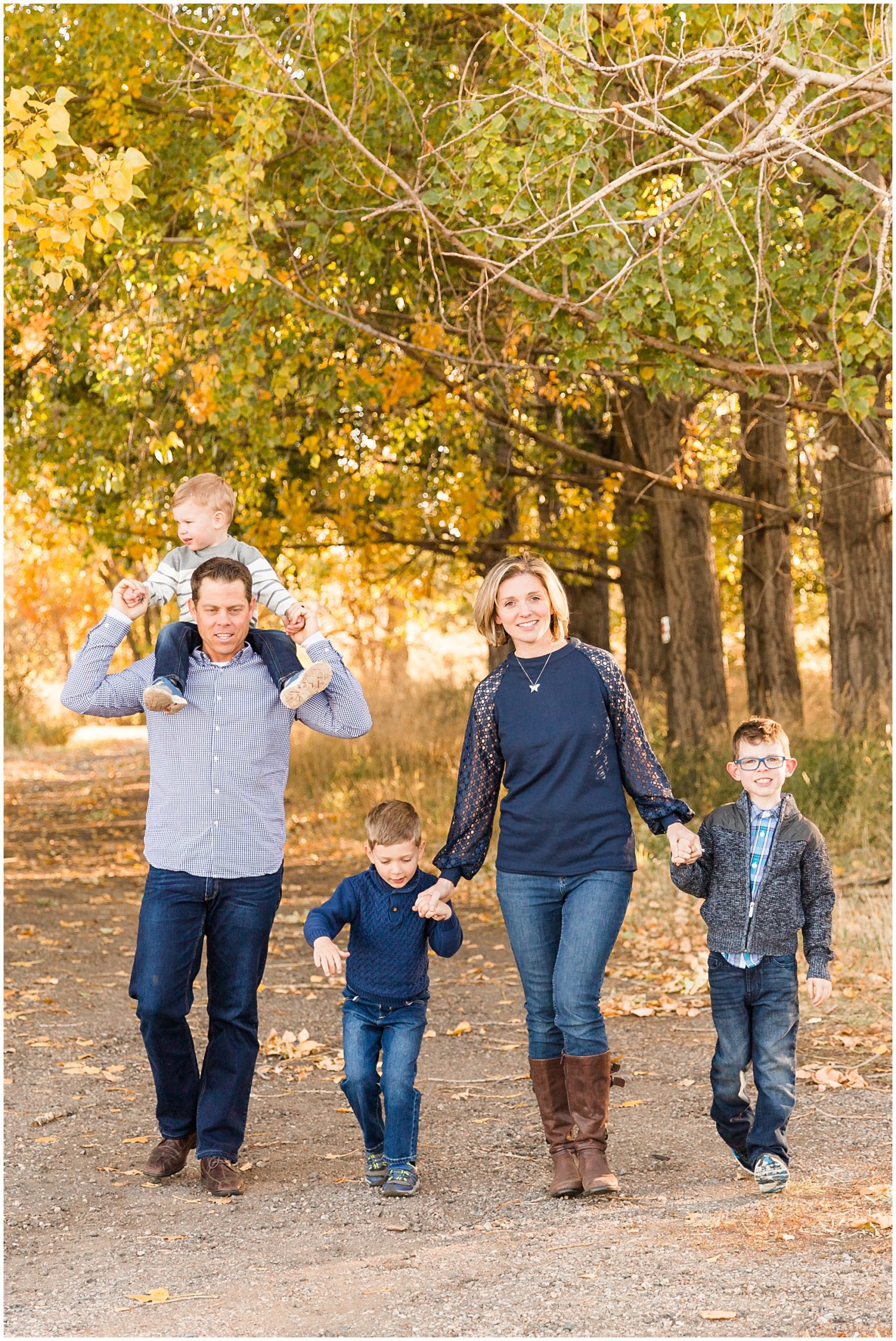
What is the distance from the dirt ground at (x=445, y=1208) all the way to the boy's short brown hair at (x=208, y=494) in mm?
2197

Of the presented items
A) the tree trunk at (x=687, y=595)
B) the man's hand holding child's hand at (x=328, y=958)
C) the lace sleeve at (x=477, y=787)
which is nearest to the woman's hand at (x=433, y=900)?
the lace sleeve at (x=477, y=787)

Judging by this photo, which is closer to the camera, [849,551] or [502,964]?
[502,964]

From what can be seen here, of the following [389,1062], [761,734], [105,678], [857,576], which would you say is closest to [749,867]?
[761,734]

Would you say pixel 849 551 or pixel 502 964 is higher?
pixel 849 551

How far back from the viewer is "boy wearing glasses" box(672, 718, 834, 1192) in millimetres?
4363

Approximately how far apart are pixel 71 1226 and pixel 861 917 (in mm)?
5342

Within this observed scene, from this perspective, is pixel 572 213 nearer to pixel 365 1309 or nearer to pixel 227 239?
pixel 227 239

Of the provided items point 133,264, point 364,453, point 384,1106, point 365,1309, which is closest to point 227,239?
point 133,264

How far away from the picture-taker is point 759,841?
4.43 metres

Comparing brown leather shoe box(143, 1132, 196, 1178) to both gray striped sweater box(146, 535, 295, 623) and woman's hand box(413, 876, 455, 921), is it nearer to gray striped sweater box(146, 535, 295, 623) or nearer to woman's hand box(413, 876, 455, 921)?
woman's hand box(413, 876, 455, 921)

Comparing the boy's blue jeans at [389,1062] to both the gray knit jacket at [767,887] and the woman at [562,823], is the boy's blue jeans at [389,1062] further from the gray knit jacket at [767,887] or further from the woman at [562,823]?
the gray knit jacket at [767,887]

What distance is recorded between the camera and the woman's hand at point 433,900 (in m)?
4.39

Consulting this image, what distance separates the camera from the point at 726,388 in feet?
28.3

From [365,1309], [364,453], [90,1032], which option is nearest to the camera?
[365,1309]
